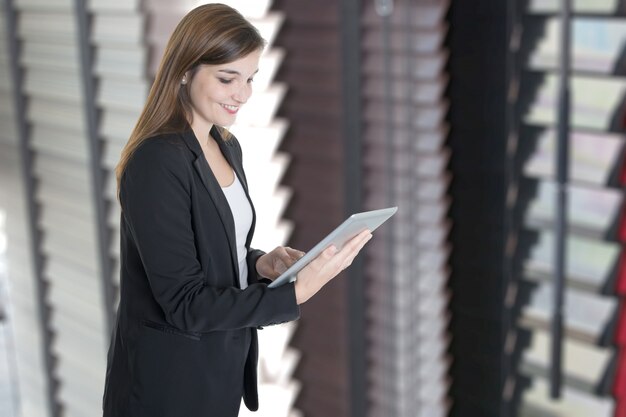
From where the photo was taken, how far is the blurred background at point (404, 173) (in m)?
2.21

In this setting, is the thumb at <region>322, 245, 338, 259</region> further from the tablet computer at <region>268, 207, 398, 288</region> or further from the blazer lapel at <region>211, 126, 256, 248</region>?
the blazer lapel at <region>211, 126, 256, 248</region>

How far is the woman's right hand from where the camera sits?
4.25ft

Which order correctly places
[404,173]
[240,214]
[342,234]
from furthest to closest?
[404,173]
[240,214]
[342,234]

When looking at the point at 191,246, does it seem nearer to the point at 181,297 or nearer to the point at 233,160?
the point at 181,297

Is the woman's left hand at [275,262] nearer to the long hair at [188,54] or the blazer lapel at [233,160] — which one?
the blazer lapel at [233,160]

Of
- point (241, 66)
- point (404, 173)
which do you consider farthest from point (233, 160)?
point (404, 173)

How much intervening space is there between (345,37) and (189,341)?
1.30 m

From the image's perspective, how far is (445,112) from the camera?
2377mm

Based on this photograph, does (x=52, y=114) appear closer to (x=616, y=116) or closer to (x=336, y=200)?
(x=336, y=200)

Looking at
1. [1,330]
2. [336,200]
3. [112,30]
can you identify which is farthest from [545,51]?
[1,330]

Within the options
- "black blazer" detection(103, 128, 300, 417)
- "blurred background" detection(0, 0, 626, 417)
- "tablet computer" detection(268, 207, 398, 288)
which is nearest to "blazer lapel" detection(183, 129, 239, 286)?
"black blazer" detection(103, 128, 300, 417)

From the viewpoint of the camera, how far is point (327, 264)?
51.1 inches

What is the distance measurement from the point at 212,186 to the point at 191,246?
0.10 metres

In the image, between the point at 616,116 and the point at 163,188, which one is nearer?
the point at 163,188
